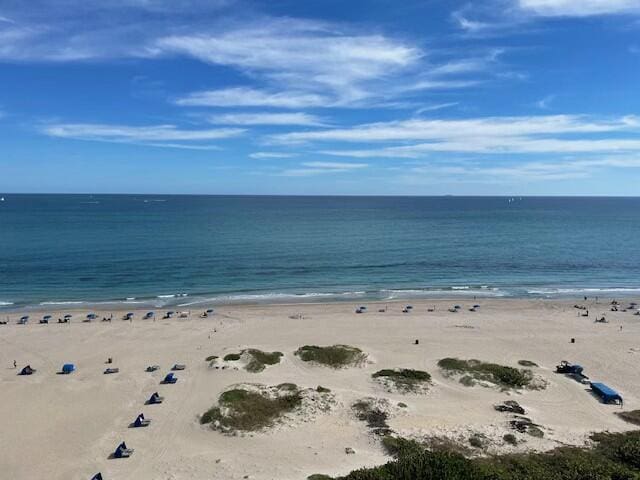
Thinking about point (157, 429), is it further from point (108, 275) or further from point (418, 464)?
point (108, 275)

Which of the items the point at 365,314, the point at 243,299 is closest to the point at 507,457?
the point at 365,314

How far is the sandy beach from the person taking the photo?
84.9 ft

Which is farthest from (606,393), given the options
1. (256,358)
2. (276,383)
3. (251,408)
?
(256,358)

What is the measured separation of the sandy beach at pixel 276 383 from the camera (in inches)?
1019

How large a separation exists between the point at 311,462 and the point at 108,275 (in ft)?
203

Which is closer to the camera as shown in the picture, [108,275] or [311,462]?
[311,462]

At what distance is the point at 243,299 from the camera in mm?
65438

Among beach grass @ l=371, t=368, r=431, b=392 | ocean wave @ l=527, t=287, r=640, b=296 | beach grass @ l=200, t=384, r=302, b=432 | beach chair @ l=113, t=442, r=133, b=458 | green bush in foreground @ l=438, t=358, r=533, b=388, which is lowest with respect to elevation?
beach chair @ l=113, t=442, r=133, b=458

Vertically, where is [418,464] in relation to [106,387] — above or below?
above

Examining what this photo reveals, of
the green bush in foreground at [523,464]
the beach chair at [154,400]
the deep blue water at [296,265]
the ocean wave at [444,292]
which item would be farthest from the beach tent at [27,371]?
the ocean wave at [444,292]

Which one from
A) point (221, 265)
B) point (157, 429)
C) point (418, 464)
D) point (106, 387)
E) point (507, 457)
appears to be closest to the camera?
point (418, 464)

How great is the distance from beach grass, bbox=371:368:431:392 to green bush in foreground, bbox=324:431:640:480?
25.9 feet

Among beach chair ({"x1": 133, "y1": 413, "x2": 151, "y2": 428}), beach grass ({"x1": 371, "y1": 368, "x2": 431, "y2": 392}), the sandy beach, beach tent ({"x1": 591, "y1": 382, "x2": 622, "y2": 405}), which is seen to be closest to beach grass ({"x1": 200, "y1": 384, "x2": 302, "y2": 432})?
the sandy beach

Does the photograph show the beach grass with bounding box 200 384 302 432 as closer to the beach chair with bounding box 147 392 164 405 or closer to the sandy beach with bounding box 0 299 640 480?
the sandy beach with bounding box 0 299 640 480
